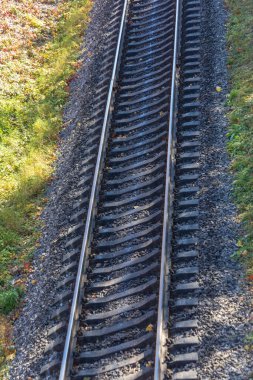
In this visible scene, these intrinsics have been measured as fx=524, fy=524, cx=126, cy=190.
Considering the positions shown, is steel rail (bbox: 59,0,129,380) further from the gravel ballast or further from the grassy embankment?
the grassy embankment

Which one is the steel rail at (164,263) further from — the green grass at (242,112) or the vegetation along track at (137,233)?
the green grass at (242,112)

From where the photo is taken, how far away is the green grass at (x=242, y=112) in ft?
25.9

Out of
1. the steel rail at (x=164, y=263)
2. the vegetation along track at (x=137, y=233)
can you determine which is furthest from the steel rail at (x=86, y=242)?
the steel rail at (x=164, y=263)

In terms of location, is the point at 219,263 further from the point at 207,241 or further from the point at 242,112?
the point at 242,112

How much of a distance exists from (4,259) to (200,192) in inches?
141

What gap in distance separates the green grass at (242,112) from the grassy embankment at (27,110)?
3.60 metres

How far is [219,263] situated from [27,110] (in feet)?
22.5

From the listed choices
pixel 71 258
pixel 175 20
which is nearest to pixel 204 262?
pixel 71 258

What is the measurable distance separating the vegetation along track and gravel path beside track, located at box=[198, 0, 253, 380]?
17cm

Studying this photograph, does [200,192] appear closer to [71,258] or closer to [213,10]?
[71,258]

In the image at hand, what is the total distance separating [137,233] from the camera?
27.0 ft

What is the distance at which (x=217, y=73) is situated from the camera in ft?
35.8

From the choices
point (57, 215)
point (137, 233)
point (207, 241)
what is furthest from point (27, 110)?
point (207, 241)

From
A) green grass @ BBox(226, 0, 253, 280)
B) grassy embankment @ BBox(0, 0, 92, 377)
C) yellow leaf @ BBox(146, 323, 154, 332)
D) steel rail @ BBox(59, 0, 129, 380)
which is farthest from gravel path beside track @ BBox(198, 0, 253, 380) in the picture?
grassy embankment @ BBox(0, 0, 92, 377)
